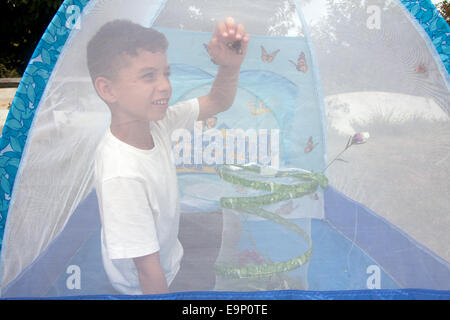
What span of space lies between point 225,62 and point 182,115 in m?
0.23

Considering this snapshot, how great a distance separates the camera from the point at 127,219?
1.19 metres

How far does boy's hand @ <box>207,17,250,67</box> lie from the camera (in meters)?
1.24

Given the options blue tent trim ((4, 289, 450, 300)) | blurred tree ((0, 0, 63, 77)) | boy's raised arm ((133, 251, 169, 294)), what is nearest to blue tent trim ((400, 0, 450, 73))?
blue tent trim ((4, 289, 450, 300))

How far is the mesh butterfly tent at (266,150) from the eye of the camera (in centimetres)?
125

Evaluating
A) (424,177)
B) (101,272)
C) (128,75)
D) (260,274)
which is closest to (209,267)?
(260,274)

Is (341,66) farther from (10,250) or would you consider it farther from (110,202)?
(10,250)

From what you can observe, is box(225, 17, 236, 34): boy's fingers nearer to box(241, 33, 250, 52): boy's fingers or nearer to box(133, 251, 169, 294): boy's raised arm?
box(241, 33, 250, 52): boy's fingers

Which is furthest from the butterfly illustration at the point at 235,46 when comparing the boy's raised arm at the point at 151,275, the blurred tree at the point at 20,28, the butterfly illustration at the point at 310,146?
the blurred tree at the point at 20,28

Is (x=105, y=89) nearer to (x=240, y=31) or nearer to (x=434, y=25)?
(x=240, y=31)

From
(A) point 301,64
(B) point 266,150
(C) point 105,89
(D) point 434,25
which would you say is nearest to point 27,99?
(C) point 105,89

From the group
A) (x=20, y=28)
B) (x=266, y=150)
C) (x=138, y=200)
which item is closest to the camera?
(x=138, y=200)

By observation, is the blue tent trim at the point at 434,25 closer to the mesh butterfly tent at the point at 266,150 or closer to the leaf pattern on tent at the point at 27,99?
the mesh butterfly tent at the point at 266,150

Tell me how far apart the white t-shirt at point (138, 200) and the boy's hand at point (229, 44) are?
17cm

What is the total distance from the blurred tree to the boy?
417cm
